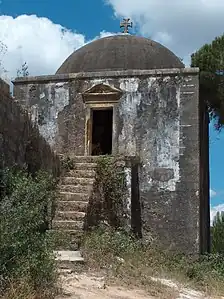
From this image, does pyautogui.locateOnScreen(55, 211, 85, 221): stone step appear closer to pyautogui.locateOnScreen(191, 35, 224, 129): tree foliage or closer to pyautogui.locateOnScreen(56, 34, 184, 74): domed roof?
pyautogui.locateOnScreen(56, 34, 184, 74): domed roof

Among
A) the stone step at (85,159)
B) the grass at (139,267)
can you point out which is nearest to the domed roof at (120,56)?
the stone step at (85,159)

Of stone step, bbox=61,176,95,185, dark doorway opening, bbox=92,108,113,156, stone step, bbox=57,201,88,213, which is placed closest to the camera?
stone step, bbox=57,201,88,213

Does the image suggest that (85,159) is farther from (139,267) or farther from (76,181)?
(139,267)

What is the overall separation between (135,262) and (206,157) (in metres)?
8.11

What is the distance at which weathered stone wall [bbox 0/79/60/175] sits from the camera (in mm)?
7965

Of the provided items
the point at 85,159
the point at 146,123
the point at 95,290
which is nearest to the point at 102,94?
the point at 146,123

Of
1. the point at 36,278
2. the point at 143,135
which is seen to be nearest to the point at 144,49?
the point at 143,135

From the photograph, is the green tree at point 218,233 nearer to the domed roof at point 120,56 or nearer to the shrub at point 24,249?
the domed roof at point 120,56

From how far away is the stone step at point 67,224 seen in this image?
28.9 feet

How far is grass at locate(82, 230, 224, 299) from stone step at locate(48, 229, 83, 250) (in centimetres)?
14

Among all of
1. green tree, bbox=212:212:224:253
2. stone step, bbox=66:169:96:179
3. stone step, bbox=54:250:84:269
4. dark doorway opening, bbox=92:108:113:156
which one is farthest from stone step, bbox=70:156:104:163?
green tree, bbox=212:212:224:253

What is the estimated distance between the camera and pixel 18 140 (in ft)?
28.3

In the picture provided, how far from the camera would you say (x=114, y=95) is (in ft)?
42.7

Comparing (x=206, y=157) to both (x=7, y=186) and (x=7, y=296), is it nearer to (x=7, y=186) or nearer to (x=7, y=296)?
(x=7, y=186)
